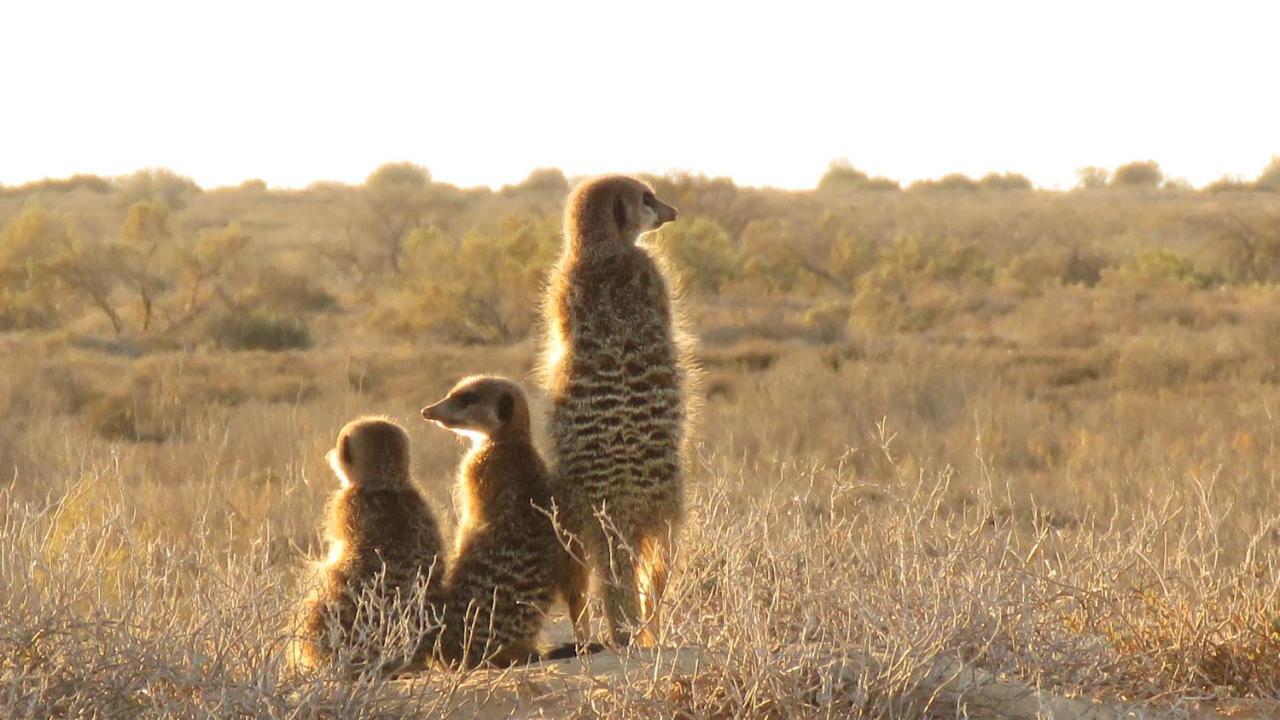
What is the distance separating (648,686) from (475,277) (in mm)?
17672

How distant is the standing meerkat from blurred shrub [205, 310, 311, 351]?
14.6 m

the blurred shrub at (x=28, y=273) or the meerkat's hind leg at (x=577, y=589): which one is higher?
the meerkat's hind leg at (x=577, y=589)

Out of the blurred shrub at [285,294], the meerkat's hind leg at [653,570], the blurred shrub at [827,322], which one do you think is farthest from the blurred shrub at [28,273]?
the meerkat's hind leg at [653,570]

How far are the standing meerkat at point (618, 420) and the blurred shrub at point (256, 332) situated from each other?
14584 mm

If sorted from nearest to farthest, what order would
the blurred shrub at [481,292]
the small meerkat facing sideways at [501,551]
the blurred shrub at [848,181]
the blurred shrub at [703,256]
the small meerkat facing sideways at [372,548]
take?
the small meerkat facing sideways at [372,548] < the small meerkat facing sideways at [501,551] < the blurred shrub at [481,292] < the blurred shrub at [703,256] < the blurred shrub at [848,181]

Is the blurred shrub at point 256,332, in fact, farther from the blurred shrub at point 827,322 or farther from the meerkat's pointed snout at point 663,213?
the meerkat's pointed snout at point 663,213

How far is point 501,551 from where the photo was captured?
5273mm

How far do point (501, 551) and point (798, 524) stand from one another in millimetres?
1073

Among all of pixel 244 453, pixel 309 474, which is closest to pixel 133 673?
pixel 309 474

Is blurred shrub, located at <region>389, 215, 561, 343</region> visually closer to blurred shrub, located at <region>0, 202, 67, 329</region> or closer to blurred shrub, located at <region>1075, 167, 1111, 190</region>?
blurred shrub, located at <region>0, 202, 67, 329</region>

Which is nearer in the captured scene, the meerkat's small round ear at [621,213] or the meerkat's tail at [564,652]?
the meerkat's tail at [564,652]

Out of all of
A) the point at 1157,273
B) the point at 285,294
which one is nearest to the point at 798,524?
the point at 285,294

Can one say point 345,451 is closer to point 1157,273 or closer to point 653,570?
point 653,570

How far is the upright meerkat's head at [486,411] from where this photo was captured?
18.3ft
